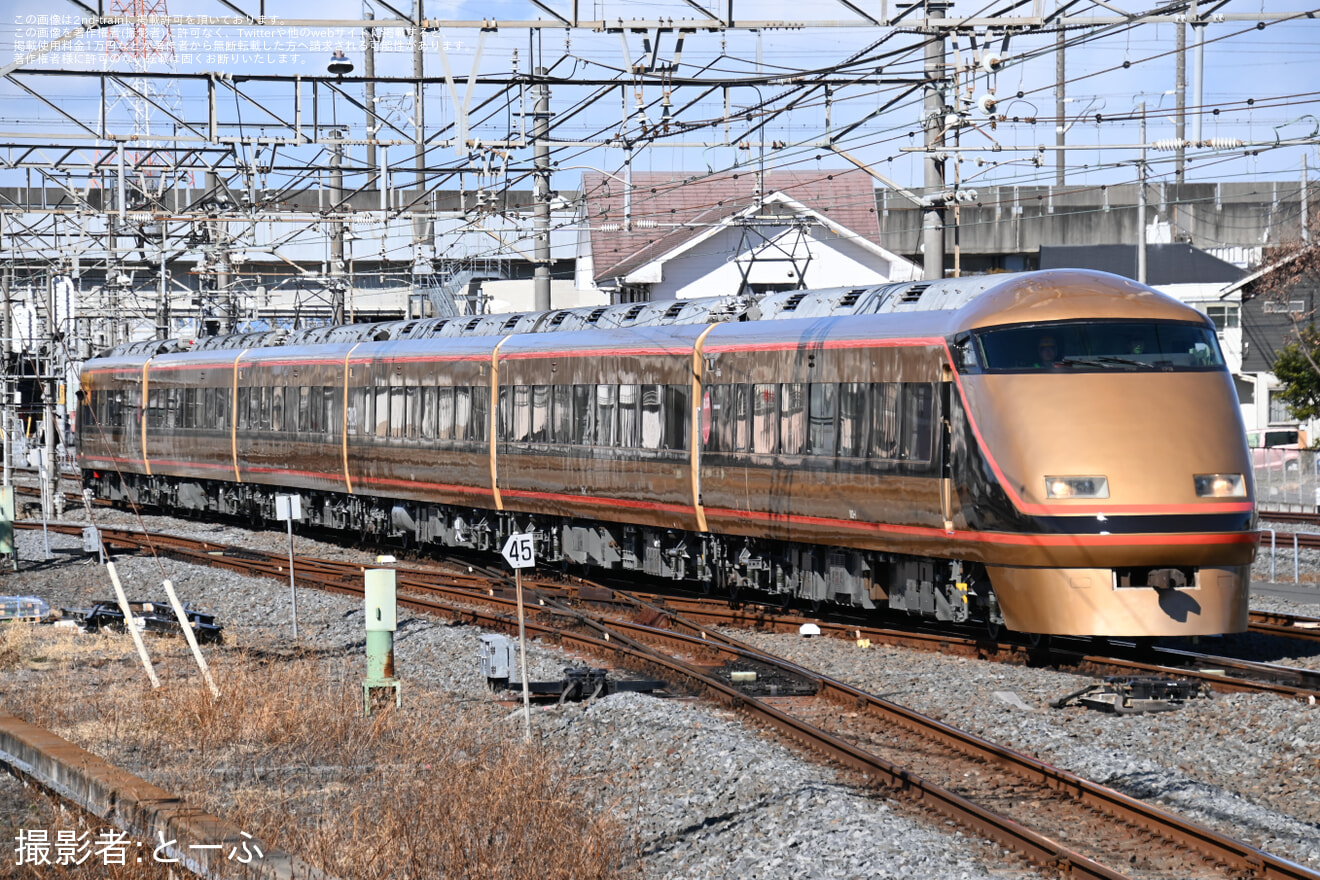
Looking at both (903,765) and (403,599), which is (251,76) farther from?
(903,765)

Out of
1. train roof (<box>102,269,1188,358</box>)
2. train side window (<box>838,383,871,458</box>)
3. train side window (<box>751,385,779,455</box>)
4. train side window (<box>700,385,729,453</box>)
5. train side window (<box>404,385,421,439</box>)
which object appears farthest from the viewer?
train side window (<box>404,385,421,439</box>)

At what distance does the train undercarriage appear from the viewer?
50.4 ft

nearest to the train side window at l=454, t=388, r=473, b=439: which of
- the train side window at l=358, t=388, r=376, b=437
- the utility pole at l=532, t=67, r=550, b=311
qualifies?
the utility pole at l=532, t=67, r=550, b=311

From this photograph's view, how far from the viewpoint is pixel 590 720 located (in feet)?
40.8

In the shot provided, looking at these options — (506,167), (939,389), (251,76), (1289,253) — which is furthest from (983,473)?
(1289,253)

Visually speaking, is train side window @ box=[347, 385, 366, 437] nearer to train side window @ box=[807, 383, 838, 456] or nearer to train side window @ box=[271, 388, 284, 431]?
train side window @ box=[271, 388, 284, 431]

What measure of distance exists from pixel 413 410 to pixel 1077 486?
44.8 feet

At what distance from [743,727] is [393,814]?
3.73 m

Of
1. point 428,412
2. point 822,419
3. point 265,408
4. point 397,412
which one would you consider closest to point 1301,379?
point 397,412

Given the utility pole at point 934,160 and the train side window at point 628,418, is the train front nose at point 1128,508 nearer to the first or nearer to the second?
the utility pole at point 934,160

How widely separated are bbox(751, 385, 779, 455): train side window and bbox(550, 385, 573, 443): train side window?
4.05 m

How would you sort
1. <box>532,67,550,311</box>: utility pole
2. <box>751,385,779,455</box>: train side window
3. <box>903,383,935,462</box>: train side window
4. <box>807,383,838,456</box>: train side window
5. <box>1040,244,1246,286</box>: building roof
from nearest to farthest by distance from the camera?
<box>903,383,935,462</box>: train side window → <box>807,383,838,456</box>: train side window → <box>751,385,779,455</box>: train side window → <box>532,67,550,311</box>: utility pole → <box>1040,244,1246,286</box>: building roof

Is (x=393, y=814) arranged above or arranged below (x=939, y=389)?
below

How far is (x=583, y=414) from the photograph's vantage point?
68.2 feet
